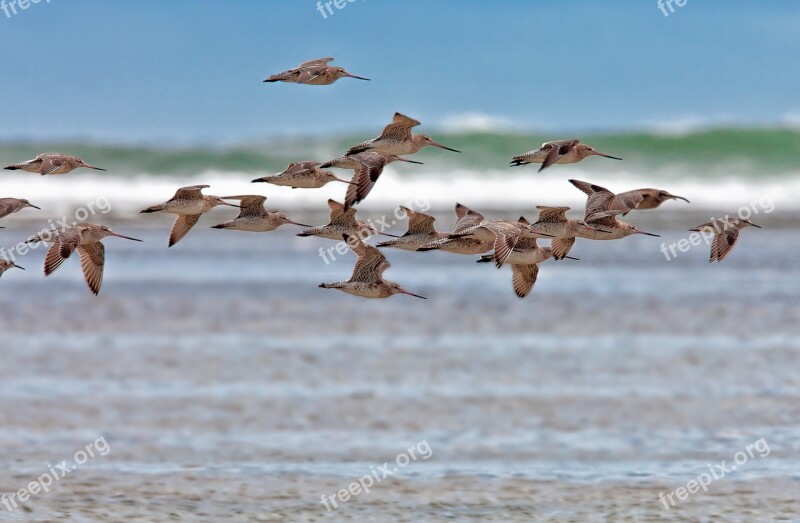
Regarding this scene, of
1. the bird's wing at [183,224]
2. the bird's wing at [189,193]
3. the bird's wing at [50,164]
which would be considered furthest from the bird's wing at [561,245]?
the bird's wing at [50,164]

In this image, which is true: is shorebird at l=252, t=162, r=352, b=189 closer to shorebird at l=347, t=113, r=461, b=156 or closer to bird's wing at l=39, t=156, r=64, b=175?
shorebird at l=347, t=113, r=461, b=156

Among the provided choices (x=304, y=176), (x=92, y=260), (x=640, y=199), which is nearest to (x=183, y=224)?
(x=92, y=260)

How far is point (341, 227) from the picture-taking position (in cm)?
738

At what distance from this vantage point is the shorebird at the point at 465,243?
22.6ft

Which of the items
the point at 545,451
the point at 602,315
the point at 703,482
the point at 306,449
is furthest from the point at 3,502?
the point at 602,315

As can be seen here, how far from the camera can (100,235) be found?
24.1 feet

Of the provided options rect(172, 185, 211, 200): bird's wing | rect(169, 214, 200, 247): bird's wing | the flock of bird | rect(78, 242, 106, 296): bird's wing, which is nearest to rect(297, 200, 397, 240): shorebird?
the flock of bird

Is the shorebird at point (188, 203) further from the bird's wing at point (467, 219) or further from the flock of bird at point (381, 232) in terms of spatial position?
the bird's wing at point (467, 219)

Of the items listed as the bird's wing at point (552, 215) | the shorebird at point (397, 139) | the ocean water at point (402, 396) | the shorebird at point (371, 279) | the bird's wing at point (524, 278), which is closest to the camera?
the bird's wing at point (552, 215)

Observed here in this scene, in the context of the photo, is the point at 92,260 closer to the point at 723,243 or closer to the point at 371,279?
the point at 371,279

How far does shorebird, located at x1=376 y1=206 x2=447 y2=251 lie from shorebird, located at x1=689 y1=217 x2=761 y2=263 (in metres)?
1.36

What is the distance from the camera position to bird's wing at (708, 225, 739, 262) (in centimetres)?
686

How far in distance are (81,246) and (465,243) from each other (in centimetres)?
205

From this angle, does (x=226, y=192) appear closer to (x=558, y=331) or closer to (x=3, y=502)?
(x=558, y=331)
